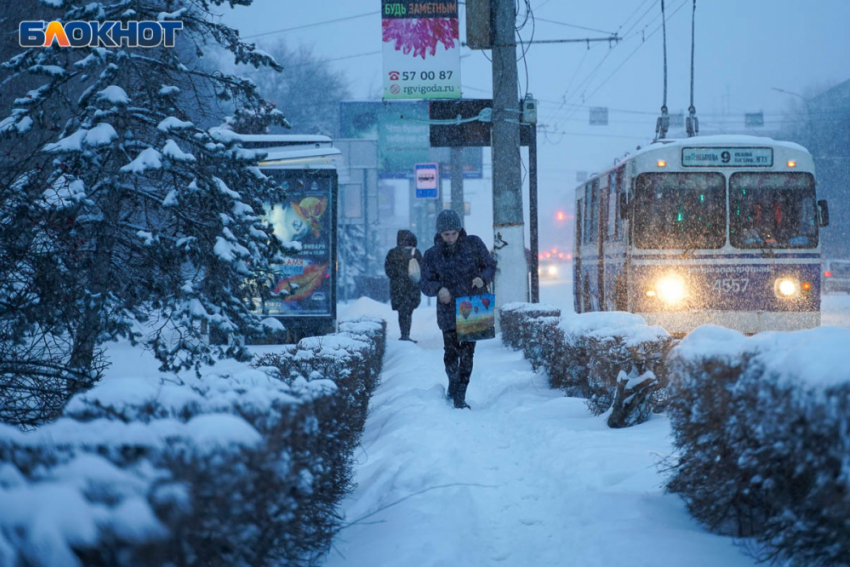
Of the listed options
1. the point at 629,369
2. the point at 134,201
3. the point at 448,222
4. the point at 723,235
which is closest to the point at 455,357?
the point at 448,222

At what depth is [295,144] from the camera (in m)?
12.8

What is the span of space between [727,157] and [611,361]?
6.91m

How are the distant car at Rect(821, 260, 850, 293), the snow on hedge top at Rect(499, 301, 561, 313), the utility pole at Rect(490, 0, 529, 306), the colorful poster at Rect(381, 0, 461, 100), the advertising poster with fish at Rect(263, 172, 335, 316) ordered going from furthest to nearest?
1. the distant car at Rect(821, 260, 850, 293)
2. the colorful poster at Rect(381, 0, 461, 100)
3. the utility pole at Rect(490, 0, 529, 306)
4. the advertising poster with fish at Rect(263, 172, 335, 316)
5. the snow on hedge top at Rect(499, 301, 561, 313)

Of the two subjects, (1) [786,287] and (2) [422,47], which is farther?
(2) [422,47]

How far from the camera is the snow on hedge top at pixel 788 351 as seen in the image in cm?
257

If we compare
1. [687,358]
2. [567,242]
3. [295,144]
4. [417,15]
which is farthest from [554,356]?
[567,242]

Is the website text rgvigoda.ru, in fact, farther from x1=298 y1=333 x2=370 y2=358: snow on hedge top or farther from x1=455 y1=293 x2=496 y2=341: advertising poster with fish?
x1=298 y1=333 x2=370 y2=358: snow on hedge top

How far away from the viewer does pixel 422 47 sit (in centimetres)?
1559

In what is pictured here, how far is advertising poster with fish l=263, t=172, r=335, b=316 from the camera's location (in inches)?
495

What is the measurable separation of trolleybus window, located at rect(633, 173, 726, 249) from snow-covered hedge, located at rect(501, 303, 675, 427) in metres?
3.84

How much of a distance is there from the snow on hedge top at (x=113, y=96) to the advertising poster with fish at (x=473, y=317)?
3.43 m

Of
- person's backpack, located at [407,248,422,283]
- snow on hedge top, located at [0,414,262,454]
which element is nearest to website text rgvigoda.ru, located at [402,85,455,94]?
person's backpack, located at [407,248,422,283]

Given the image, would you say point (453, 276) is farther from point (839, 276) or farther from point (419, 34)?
point (839, 276)

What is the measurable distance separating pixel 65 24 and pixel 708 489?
549 cm
